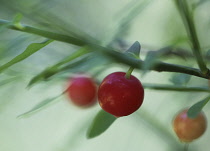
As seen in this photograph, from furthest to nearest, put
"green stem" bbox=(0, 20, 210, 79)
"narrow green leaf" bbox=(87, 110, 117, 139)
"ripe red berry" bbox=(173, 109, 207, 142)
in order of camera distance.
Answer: "ripe red berry" bbox=(173, 109, 207, 142), "narrow green leaf" bbox=(87, 110, 117, 139), "green stem" bbox=(0, 20, 210, 79)

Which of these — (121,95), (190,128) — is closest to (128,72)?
(121,95)

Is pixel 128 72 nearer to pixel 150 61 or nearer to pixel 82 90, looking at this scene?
pixel 150 61

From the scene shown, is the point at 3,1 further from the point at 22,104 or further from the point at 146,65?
the point at 22,104

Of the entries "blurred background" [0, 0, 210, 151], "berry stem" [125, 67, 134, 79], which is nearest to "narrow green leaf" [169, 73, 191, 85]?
"blurred background" [0, 0, 210, 151]

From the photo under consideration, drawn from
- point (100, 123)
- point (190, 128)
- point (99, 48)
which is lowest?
point (190, 128)

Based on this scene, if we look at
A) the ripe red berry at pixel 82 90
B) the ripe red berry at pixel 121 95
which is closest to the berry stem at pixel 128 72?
the ripe red berry at pixel 121 95

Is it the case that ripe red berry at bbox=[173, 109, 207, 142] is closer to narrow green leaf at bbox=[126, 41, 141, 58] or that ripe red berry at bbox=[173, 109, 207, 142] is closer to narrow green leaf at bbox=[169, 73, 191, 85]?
narrow green leaf at bbox=[169, 73, 191, 85]

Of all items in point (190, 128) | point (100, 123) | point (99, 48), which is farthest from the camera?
point (190, 128)
